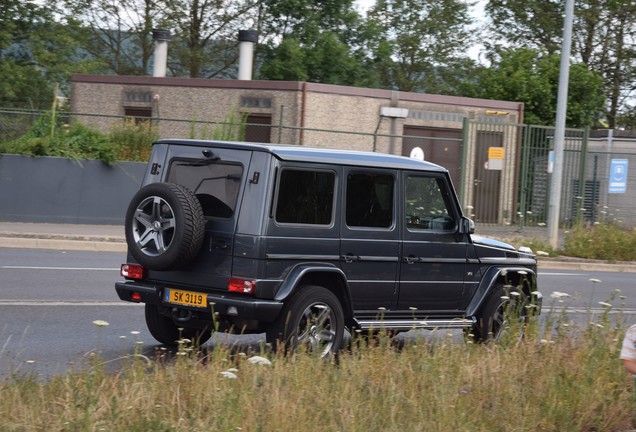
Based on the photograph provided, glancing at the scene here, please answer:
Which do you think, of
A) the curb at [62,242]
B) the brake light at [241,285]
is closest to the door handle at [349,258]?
the brake light at [241,285]

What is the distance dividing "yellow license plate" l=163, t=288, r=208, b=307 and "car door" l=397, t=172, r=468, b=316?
1863 millimetres

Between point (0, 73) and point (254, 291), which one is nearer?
point (254, 291)

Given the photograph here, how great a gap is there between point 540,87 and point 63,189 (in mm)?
20683

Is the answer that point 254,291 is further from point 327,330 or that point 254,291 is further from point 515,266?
point 515,266

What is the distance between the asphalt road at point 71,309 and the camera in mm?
8627

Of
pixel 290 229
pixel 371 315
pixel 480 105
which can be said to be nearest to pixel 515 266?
pixel 371 315

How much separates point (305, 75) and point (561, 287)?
2583cm

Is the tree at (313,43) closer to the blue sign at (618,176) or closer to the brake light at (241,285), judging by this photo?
the blue sign at (618,176)

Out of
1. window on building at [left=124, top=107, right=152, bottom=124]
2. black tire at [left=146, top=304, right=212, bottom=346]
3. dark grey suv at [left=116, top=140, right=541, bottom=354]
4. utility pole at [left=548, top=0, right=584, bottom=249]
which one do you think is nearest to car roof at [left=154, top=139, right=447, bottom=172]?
dark grey suv at [left=116, top=140, right=541, bottom=354]

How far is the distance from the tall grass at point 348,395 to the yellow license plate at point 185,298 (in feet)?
Result: 4.37

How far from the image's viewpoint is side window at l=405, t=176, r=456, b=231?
9.33 meters

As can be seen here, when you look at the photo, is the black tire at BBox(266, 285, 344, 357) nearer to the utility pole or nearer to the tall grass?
the tall grass

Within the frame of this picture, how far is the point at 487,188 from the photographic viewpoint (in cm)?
2898

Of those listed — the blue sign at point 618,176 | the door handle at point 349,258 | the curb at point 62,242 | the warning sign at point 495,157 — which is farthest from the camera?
the blue sign at point 618,176
